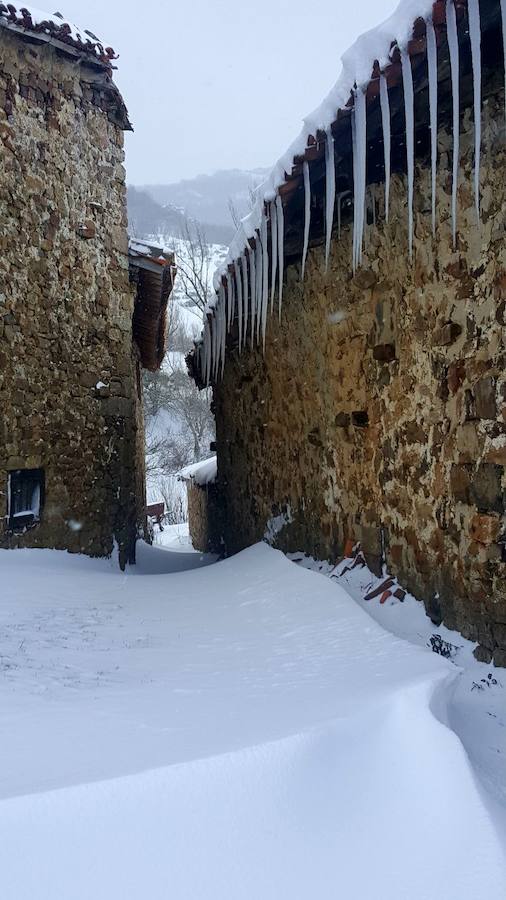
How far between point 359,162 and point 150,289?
4.59 meters

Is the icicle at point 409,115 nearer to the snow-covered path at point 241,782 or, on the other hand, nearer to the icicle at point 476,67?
the icicle at point 476,67

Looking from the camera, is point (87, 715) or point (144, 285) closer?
point (87, 715)

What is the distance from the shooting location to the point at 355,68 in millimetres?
2611

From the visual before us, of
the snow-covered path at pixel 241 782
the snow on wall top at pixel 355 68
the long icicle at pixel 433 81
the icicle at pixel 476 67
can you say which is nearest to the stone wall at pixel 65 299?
the snow on wall top at pixel 355 68

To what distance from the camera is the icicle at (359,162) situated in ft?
8.89

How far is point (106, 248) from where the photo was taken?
5.93 m

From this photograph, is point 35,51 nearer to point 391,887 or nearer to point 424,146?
point 424,146

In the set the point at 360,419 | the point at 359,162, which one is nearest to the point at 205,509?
the point at 360,419

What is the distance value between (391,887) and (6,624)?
2.51 metres

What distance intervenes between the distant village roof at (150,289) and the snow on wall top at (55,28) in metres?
1.74

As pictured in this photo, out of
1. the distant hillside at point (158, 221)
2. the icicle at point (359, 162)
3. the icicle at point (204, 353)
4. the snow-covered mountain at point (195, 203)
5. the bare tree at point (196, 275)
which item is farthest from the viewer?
the snow-covered mountain at point (195, 203)

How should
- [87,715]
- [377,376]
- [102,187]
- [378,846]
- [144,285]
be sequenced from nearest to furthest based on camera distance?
[378,846], [87,715], [377,376], [102,187], [144,285]

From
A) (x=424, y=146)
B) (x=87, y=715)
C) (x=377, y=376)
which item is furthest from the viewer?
(x=377, y=376)

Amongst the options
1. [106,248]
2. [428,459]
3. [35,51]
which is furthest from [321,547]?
[35,51]
